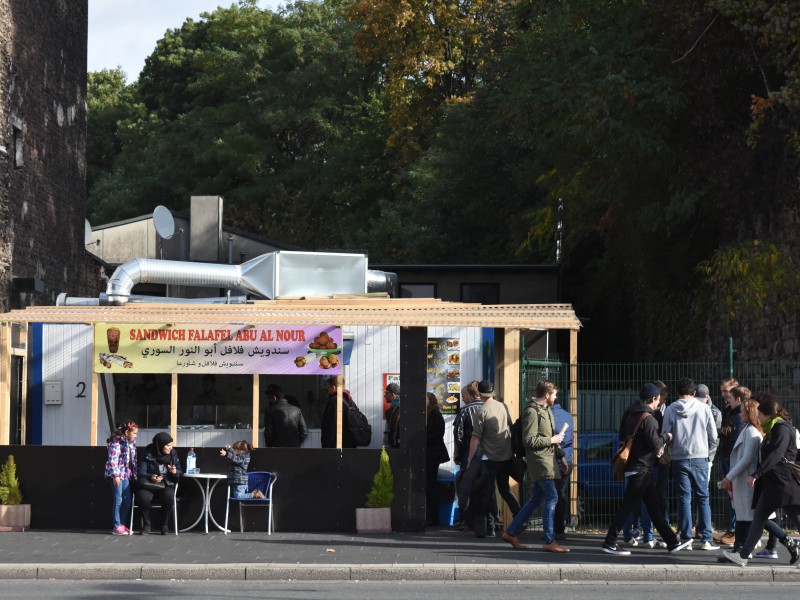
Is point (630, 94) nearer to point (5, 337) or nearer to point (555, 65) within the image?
point (555, 65)

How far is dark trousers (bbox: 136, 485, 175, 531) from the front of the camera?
16.1 m

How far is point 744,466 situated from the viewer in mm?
13117

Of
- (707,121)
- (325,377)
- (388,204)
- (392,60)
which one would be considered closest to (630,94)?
(707,121)

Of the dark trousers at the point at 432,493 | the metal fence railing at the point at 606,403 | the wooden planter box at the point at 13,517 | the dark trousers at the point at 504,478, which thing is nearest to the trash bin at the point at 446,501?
the dark trousers at the point at 432,493

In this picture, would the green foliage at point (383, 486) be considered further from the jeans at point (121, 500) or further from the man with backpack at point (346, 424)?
the jeans at point (121, 500)

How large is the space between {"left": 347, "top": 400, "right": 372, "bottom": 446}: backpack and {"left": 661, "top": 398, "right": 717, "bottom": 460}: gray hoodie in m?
4.65

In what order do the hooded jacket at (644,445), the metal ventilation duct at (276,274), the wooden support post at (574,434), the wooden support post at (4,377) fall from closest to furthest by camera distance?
the hooded jacket at (644,445)
the wooden support post at (4,377)
the wooden support post at (574,434)
the metal ventilation duct at (276,274)

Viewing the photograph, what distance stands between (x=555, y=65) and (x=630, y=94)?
3199 millimetres

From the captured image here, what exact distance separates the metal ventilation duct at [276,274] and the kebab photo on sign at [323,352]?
7.41 metres

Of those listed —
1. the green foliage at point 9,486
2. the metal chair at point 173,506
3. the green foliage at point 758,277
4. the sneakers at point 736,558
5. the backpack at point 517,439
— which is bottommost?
the sneakers at point 736,558

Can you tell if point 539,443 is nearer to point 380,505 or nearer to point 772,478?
point 772,478

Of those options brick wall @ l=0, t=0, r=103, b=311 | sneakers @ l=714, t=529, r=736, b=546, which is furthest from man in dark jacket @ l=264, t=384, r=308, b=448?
brick wall @ l=0, t=0, r=103, b=311

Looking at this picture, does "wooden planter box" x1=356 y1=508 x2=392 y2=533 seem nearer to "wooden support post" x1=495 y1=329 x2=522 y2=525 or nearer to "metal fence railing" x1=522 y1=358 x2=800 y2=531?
"wooden support post" x1=495 y1=329 x2=522 y2=525

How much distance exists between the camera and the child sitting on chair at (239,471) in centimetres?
1634
